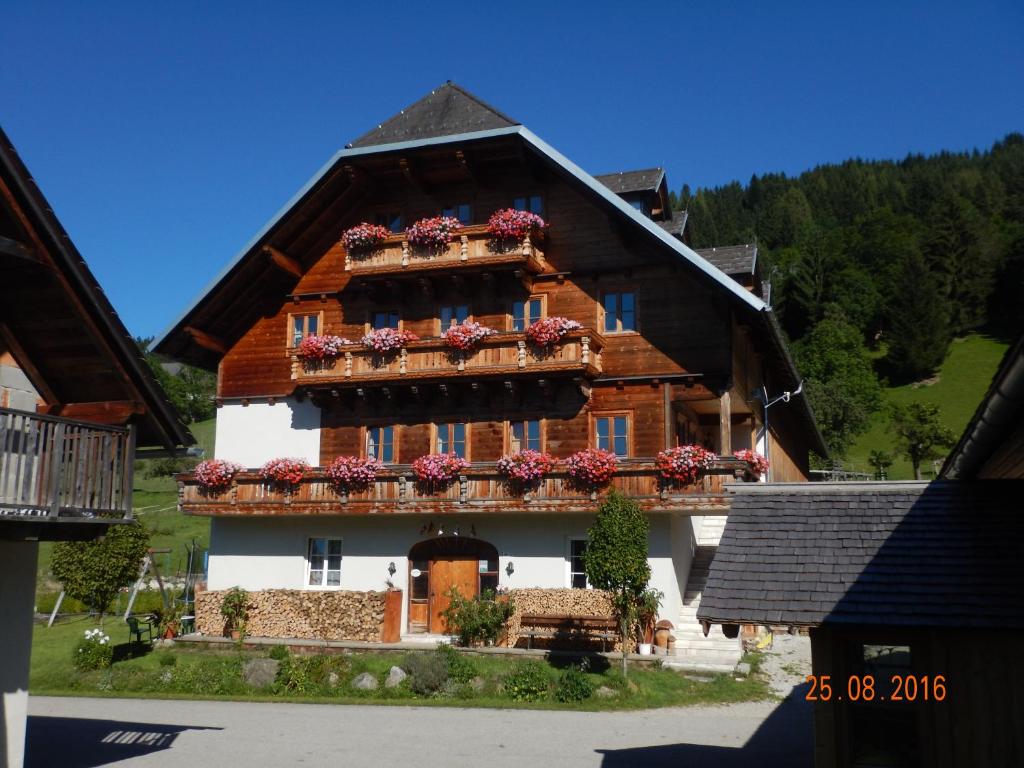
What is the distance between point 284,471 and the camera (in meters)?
26.5

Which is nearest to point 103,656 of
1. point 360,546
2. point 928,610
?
point 360,546

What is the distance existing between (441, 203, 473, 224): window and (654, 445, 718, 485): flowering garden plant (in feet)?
29.8

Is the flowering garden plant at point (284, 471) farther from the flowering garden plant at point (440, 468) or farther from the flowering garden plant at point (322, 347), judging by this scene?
the flowering garden plant at point (440, 468)

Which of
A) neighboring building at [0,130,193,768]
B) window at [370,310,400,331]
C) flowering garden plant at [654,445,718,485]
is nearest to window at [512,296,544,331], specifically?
window at [370,310,400,331]

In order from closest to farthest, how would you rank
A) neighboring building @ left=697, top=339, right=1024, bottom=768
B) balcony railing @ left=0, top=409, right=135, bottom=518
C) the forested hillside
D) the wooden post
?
neighboring building @ left=697, top=339, right=1024, bottom=768 → balcony railing @ left=0, top=409, right=135, bottom=518 → the wooden post → the forested hillside

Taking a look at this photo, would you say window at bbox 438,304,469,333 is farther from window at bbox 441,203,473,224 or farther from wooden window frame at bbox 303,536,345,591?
wooden window frame at bbox 303,536,345,591

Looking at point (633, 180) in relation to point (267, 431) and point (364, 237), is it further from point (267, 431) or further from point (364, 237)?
point (267, 431)

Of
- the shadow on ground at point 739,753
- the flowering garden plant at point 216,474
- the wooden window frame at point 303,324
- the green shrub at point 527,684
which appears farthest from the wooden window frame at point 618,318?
the shadow on ground at point 739,753

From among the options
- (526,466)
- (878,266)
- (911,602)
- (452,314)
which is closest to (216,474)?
(452,314)

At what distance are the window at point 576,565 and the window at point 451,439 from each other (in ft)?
13.0

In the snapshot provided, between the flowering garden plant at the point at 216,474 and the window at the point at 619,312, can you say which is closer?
the window at the point at 619,312

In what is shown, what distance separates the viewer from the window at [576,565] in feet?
81.1

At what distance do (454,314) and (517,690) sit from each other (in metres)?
11.5

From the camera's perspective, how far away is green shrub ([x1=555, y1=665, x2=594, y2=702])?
19.2 meters
